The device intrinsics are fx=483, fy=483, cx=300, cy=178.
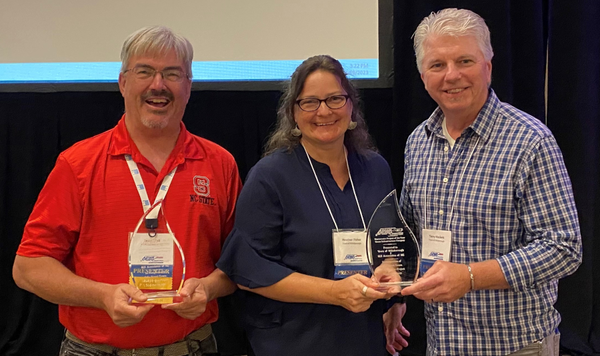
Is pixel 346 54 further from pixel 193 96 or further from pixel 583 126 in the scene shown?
pixel 583 126

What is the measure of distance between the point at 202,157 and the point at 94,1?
80.3 inches

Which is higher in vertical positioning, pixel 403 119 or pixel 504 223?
pixel 403 119

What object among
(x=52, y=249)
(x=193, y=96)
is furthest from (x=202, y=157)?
(x=193, y=96)

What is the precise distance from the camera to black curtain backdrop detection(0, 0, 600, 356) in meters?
3.20

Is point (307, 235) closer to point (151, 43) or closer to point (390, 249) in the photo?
point (390, 249)

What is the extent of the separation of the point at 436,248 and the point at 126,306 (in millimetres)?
938

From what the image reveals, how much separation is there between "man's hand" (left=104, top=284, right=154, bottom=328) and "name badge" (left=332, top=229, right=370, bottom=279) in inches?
22.6

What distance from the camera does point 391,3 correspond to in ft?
10.6

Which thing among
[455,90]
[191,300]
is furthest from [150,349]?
[455,90]

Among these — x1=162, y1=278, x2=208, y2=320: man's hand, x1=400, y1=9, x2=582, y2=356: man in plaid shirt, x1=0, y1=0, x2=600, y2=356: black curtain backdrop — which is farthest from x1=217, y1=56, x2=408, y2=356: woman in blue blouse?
x1=0, y1=0, x2=600, y2=356: black curtain backdrop

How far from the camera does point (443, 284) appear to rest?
136 cm

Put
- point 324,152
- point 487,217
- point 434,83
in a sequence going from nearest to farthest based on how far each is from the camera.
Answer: point 487,217 < point 434,83 < point 324,152

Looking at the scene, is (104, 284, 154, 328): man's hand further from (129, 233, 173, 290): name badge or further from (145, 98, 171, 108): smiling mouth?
(145, 98, 171, 108): smiling mouth

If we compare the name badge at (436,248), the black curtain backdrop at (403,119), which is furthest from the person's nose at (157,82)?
the black curtain backdrop at (403,119)
